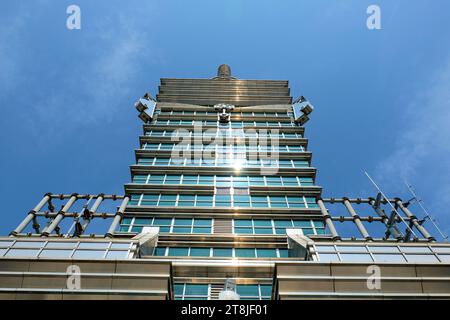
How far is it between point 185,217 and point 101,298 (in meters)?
19.3

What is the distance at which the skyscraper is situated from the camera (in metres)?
19.4

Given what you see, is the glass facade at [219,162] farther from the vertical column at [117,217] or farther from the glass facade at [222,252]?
the glass facade at [222,252]

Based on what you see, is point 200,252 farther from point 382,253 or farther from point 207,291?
point 382,253

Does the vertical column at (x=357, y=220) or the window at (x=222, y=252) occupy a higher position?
the vertical column at (x=357, y=220)

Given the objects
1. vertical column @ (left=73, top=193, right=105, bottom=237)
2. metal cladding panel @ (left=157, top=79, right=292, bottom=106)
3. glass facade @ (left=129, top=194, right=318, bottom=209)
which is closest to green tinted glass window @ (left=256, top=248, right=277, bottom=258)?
glass facade @ (left=129, top=194, right=318, bottom=209)

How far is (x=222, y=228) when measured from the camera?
36.6 meters

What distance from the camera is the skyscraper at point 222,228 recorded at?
1936cm

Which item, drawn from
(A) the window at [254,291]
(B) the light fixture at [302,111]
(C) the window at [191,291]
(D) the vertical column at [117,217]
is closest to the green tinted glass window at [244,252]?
(A) the window at [254,291]

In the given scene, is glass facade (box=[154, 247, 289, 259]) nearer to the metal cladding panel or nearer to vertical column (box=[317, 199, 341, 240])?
vertical column (box=[317, 199, 341, 240])

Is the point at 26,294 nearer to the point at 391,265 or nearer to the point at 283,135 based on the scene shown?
the point at 391,265

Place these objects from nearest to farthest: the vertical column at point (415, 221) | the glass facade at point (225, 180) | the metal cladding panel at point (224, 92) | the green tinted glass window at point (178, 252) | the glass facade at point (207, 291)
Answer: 1. the glass facade at point (207, 291)
2. the green tinted glass window at point (178, 252)
3. the vertical column at point (415, 221)
4. the glass facade at point (225, 180)
5. the metal cladding panel at point (224, 92)

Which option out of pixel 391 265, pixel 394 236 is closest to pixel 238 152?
pixel 394 236

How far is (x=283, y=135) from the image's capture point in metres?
53.9

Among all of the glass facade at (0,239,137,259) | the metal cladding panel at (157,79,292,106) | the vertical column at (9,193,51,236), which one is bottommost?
the glass facade at (0,239,137,259)
